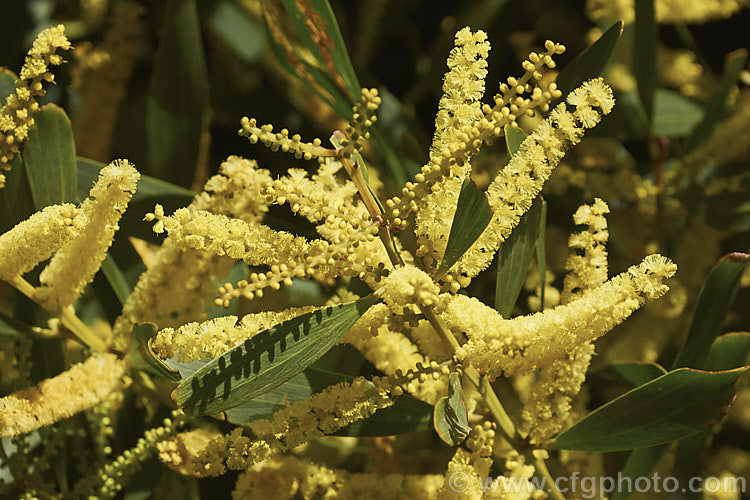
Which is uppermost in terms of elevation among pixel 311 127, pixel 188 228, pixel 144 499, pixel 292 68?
pixel 311 127

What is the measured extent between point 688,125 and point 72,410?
1668 millimetres

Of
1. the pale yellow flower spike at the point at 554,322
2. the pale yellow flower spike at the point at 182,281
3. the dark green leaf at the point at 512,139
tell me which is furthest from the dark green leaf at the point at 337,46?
the pale yellow flower spike at the point at 554,322

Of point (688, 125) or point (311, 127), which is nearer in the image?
point (688, 125)

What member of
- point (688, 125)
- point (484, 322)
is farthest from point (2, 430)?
point (688, 125)

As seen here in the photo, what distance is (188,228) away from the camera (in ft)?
3.09

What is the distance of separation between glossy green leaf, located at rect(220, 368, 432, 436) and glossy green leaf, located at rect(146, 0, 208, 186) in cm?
73

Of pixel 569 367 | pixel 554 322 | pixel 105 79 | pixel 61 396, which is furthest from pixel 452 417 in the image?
pixel 105 79

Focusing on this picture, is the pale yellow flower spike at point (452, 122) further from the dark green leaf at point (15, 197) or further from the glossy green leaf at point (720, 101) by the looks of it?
the glossy green leaf at point (720, 101)

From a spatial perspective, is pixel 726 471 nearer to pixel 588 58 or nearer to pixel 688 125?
pixel 688 125

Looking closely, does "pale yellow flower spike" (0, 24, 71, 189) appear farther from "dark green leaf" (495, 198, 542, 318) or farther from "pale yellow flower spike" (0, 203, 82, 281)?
"dark green leaf" (495, 198, 542, 318)

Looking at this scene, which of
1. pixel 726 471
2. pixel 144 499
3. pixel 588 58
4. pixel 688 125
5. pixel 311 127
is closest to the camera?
pixel 588 58

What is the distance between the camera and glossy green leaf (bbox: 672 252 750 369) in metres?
1.26

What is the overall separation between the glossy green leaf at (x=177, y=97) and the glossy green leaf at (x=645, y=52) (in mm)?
1014

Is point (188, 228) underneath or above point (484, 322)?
above
